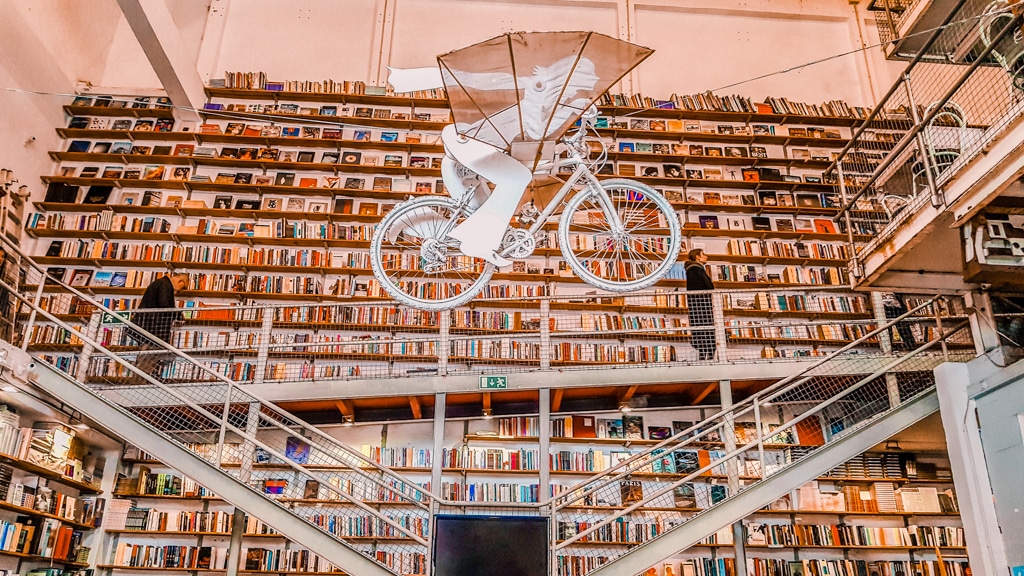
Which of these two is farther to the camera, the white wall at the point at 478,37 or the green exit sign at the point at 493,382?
the white wall at the point at 478,37

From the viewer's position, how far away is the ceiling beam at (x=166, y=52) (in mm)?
7508

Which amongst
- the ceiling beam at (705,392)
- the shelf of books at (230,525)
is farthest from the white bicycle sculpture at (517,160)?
the shelf of books at (230,525)

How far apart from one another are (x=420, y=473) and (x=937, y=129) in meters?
4.64

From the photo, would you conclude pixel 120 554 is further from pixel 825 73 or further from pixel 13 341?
pixel 825 73

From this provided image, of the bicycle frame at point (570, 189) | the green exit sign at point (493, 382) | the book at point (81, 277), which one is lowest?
the green exit sign at point (493, 382)

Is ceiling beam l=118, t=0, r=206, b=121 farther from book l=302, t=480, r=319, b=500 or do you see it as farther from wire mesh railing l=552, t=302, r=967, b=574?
wire mesh railing l=552, t=302, r=967, b=574

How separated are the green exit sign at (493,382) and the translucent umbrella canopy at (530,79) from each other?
2554 mm

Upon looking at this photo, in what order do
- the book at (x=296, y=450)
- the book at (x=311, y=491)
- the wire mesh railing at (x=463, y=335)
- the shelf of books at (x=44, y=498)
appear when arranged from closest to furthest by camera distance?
the shelf of books at (x=44, y=498)
the book at (x=311, y=491)
the book at (x=296, y=450)
the wire mesh railing at (x=463, y=335)

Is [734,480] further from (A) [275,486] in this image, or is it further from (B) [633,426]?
(A) [275,486]

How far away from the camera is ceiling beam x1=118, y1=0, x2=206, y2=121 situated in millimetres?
7508

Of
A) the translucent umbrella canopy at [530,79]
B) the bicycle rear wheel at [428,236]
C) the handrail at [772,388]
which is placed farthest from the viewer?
the handrail at [772,388]

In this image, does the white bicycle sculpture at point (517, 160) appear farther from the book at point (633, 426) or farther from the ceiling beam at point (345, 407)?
the book at point (633, 426)

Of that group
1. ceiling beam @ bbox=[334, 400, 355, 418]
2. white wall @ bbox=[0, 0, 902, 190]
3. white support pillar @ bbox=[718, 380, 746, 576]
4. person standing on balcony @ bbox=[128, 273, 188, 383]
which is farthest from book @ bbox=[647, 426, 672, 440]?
person standing on balcony @ bbox=[128, 273, 188, 383]

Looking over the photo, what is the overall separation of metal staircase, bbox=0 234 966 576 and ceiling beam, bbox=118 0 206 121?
7.51 feet
